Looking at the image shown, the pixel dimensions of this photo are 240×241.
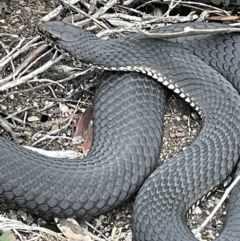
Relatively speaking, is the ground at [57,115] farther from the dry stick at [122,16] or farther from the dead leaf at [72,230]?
the dry stick at [122,16]

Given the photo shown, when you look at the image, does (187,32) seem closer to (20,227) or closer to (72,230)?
(72,230)

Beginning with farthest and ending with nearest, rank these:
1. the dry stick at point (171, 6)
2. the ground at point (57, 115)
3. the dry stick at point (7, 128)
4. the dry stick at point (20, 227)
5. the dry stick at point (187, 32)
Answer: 1. the dry stick at point (171, 6)
2. the dry stick at point (187, 32)
3. the dry stick at point (7, 128)
4. the ground at point (57, 115)
5. the dry stick at point (20, 227)

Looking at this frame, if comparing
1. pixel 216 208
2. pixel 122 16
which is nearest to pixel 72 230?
pixel 216 208

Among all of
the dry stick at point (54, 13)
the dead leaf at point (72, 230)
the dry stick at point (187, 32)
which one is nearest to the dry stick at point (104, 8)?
the dry stick at point (54, 13)

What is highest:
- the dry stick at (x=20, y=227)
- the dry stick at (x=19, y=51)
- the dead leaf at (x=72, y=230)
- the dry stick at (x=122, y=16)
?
the dry stick at (x=122, y=16)

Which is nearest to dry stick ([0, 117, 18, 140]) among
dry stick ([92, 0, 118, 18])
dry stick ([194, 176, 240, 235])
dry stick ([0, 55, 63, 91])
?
dry stick ([0, 55, 63, 91])

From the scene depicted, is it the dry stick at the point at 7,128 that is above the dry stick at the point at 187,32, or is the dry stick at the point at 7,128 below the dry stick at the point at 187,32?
below

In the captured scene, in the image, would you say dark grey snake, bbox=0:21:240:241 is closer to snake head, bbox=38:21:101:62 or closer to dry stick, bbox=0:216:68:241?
snake head, bbox=38:21:101:62
